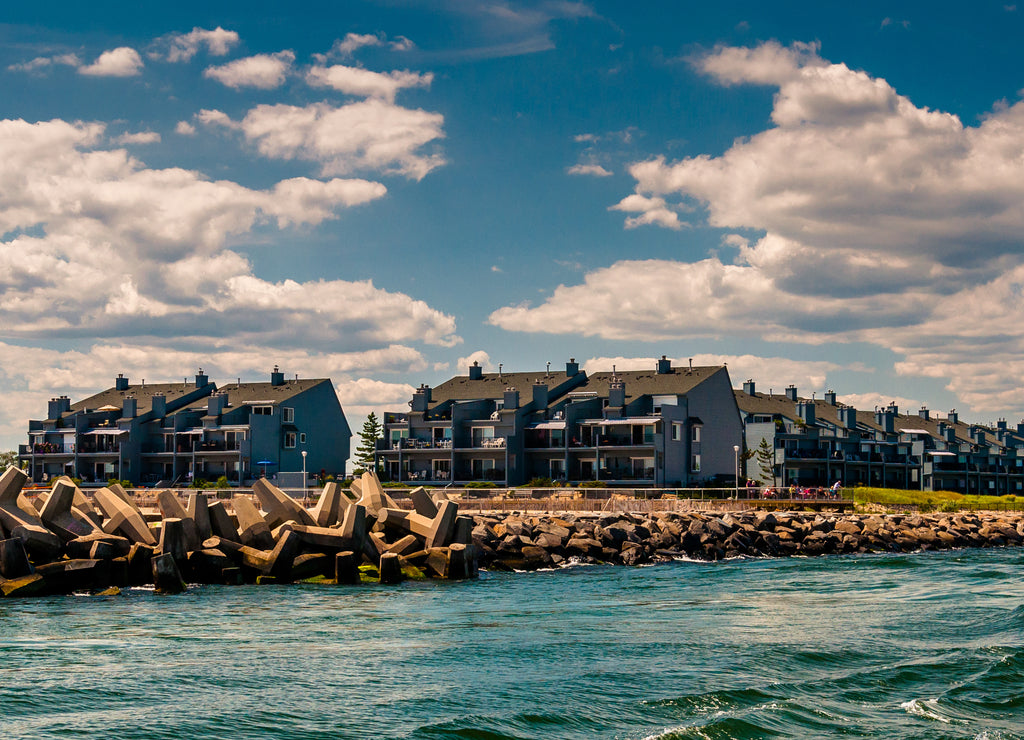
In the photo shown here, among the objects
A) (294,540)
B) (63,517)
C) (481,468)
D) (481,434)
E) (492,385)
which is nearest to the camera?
(63,517)

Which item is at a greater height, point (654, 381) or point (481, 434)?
point (654, 381)

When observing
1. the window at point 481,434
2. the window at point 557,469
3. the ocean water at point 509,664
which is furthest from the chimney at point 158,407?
the ocean water at point 509,664

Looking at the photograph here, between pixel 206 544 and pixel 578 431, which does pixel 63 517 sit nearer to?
pixel 206 544

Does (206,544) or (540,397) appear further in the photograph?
(540,397)

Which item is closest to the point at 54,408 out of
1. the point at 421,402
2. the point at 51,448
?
the point at 51,448

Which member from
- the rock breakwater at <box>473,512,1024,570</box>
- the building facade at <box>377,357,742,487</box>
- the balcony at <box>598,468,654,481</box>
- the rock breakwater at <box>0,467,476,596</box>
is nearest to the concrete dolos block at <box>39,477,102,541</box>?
the rock breakwater at <box>0,467,476,596</box>

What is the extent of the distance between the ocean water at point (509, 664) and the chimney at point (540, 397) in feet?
178

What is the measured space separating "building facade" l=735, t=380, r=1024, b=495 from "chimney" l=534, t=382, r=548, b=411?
20.2 m

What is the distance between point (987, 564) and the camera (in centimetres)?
3769

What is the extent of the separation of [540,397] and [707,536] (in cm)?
4170

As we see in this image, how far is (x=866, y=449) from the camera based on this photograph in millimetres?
102812

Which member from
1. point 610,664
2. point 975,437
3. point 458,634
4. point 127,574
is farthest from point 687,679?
point 975,437

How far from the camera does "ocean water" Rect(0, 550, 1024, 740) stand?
42.0 ft

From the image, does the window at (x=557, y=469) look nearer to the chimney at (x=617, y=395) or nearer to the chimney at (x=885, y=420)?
the chimney at (x=617, y=395)
